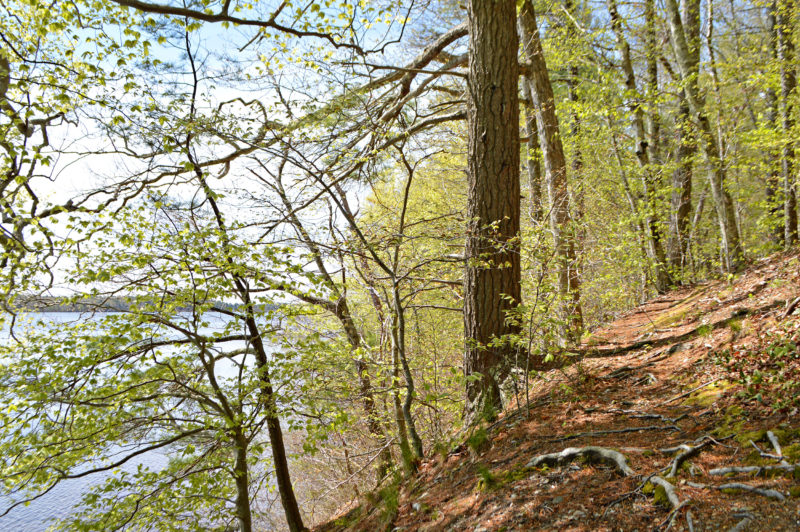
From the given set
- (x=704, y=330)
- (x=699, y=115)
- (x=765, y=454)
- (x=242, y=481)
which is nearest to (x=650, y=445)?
(x=765, y=454)

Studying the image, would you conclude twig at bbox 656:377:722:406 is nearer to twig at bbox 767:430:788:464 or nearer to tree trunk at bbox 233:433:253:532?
twig at bbox 767:430:788:464

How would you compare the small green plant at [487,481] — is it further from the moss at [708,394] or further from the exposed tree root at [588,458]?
the moss at [708,394]

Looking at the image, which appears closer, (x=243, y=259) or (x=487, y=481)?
(x=487, y=481)

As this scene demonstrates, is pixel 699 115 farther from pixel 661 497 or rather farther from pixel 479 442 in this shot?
pixel 661 497

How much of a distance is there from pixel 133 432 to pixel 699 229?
39.5 ft

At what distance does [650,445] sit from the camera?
2.78m

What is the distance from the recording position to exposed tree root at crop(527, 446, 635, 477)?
257 cm

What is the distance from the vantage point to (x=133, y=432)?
208 inches

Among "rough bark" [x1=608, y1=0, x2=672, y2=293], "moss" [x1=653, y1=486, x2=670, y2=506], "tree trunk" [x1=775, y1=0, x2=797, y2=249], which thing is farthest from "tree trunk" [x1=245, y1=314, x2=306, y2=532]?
"tree trunk" [x1=775, y1=0, x2=797, y2=249]

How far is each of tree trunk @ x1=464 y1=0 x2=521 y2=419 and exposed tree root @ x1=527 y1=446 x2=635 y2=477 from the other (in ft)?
4.94

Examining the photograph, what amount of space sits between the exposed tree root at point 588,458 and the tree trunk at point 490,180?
1.51 m

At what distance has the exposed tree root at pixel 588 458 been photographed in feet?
8.43

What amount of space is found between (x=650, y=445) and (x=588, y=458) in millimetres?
373

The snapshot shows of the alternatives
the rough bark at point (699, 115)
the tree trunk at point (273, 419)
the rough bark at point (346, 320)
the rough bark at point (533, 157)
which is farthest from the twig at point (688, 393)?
the rough bark at point (533, 157)
